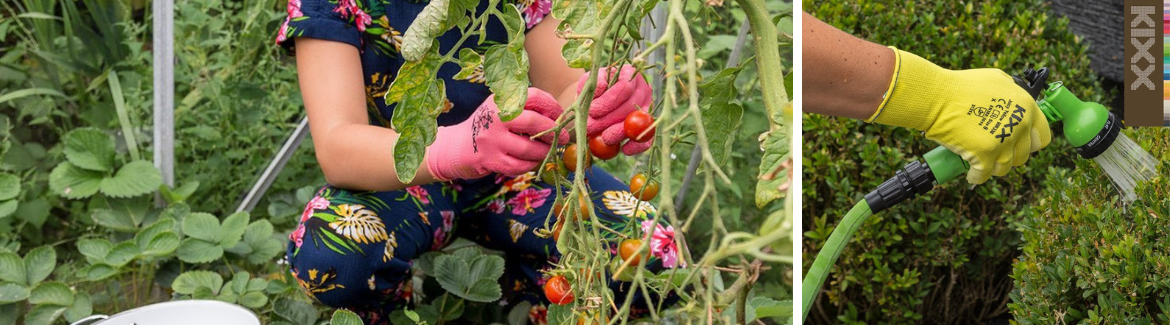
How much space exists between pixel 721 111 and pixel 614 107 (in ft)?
0.66

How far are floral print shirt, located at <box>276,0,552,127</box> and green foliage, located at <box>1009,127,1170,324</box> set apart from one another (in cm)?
69

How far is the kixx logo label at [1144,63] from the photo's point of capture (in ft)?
3.12

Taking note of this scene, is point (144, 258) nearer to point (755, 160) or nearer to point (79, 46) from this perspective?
point (79, 46)

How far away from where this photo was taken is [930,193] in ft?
4.81

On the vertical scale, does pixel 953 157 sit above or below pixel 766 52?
below

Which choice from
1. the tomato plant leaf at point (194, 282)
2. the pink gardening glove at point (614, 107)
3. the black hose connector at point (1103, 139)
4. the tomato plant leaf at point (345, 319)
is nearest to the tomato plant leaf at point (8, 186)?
the tomato plant leaf at point (194, 282)

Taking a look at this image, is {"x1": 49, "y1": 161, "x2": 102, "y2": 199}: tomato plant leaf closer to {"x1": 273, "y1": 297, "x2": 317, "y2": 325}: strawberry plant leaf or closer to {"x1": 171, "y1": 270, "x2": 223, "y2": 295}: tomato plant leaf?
{"x1": 171, "y1": 270, "x2": 223, "y2": 295}: tomato plant leaf

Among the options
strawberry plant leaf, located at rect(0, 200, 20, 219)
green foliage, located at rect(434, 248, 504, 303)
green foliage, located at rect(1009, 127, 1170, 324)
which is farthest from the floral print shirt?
strawberry plant leaf, located at rect(0, 200, 20, 219)

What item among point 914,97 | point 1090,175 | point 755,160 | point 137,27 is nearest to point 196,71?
point 137,27

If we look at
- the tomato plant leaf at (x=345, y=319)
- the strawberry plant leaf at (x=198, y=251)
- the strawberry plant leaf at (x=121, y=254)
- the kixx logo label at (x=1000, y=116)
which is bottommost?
the strawberry plant leaf at (x=198, y=251)

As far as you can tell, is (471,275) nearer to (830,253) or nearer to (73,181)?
(830,253)

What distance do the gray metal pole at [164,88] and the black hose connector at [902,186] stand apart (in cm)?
137

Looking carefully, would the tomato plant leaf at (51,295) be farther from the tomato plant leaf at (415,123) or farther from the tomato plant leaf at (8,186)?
the tomato plant leaf at (415,123)

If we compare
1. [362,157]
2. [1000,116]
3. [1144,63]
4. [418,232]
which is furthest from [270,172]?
[1144,63]
